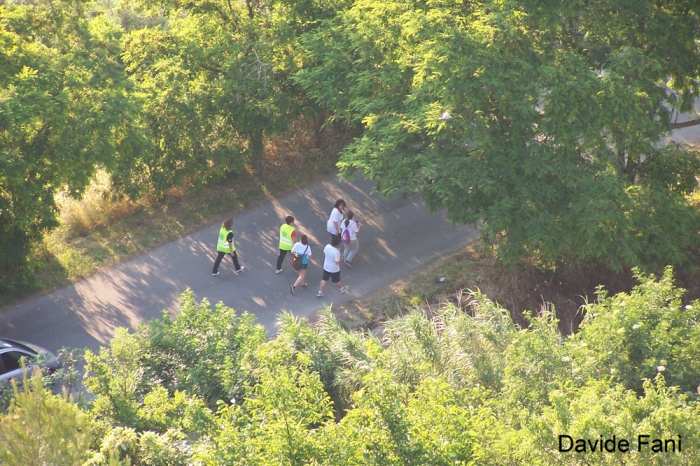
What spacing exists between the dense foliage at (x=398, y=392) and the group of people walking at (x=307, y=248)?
123 inches

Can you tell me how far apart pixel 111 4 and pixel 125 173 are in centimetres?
1295

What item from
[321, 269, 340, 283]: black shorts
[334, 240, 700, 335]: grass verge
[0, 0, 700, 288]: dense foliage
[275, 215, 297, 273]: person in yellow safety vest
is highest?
[0, 0, 700, 288]: dense foliage

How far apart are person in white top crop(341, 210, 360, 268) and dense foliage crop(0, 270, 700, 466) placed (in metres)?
4.01

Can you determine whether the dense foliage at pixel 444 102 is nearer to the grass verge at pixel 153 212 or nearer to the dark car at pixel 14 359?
the grass verge at pixel 153 212

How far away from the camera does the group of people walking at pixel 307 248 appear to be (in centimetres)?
1377

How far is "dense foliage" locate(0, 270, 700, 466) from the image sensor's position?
5613mm

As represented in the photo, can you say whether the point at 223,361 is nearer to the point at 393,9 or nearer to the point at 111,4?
the point at 393,9

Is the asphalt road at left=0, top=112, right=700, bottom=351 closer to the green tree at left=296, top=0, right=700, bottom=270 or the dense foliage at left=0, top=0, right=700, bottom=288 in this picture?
the dense foliage at left=0, top=0, right=700, bottom=288

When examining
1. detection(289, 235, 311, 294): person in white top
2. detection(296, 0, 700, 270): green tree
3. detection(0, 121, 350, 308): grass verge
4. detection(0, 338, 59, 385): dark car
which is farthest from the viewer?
detection(0, 121, 350, 308): grass verge

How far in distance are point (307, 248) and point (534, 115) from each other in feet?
17.0

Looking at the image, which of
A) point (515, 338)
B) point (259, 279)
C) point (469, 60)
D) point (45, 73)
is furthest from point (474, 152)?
point (45, 73)

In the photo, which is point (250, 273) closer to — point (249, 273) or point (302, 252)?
point (249, 273)
